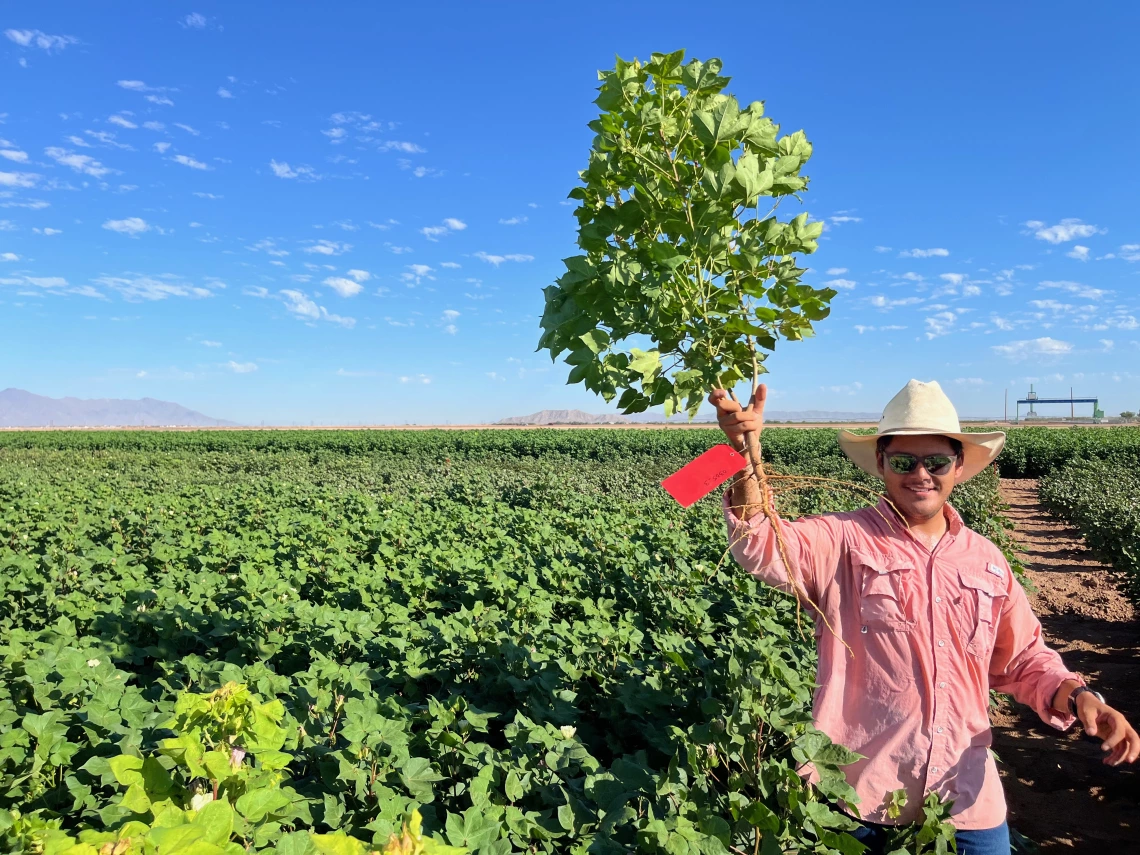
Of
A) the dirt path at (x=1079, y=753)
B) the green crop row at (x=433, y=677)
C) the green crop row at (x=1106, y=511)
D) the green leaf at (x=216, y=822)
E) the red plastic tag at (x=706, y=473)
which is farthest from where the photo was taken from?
the green crop row at (x=1106, y=511)

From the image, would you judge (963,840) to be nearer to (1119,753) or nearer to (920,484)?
(1119,753)

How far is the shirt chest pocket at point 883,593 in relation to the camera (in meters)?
2.19

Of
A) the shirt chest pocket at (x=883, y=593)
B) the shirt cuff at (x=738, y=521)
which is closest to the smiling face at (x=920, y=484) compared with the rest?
the shirt chest pocket at (x=883, y=593)

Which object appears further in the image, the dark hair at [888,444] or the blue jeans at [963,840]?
the dark hair at [888,444]

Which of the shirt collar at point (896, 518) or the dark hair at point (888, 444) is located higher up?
the dark hair at point (888, 444)

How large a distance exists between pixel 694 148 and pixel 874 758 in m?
1.89

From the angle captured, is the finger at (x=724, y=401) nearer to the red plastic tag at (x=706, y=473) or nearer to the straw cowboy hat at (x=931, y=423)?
the red plastic tag at (x=706, y=473)

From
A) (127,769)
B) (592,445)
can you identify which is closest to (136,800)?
(127,769)

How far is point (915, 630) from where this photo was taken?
7.14 ft

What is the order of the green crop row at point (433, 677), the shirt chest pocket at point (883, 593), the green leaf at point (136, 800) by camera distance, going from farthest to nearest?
1. the shirt chest pocket at point (883, 593)
2. the green crop row at point (433, 677)
3. the green leaf at point (136, 800)

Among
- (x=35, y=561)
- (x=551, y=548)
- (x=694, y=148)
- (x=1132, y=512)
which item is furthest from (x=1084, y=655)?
(x=35, y=561)

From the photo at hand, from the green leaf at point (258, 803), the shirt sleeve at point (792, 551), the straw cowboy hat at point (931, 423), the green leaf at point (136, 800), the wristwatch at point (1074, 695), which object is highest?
the straw cowboy hat at point (931, 423)

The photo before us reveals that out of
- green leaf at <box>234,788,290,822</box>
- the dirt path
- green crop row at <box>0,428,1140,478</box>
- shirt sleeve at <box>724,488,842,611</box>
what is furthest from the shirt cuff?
green crop row at <box>0,428,1140,478</box>

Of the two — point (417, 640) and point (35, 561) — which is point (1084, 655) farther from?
point (35, 561)
